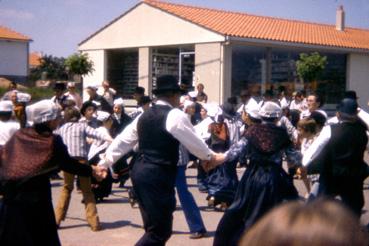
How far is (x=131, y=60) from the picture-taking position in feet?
105

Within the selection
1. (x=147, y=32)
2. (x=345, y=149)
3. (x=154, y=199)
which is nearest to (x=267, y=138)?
(x=345, y=149)

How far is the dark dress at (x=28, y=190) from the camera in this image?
4738 mm

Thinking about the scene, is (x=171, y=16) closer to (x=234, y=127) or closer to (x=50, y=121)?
(x=234, y=127)

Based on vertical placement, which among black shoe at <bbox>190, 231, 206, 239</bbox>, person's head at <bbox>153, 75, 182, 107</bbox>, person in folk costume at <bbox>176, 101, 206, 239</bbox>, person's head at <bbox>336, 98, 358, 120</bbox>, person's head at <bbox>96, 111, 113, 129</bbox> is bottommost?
black shoe at <bbox>190, 231, 206, 239</bbox>

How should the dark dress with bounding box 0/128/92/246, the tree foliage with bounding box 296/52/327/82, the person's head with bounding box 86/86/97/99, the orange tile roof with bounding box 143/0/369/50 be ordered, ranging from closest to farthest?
the dark dress with bounding box 0/128/92/246 < the person's head with bounding box 86/86/97/99 < the tree foliage with bounding box 296/52/327/82 < the orange tile roof with bounding box 143/0/369/50

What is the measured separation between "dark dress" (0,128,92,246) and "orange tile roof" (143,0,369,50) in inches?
855

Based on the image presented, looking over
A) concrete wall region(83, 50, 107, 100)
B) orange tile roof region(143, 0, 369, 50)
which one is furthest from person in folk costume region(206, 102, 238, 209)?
concrete wall region(83, 50, 107, 100)

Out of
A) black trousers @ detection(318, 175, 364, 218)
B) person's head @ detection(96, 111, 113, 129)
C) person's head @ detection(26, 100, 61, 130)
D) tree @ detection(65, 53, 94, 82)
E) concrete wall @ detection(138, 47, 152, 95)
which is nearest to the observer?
person's head @ detection(26, 100, 61, 130)

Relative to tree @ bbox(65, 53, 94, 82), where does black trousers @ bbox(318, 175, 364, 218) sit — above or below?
below

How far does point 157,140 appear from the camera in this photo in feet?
18.4

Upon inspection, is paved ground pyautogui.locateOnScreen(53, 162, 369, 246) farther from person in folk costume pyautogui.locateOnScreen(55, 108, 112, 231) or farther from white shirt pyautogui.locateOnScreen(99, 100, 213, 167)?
white shirt pyautogui.locateOnScreen(99, 100, 213, 167)

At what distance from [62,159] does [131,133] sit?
997 millimetres

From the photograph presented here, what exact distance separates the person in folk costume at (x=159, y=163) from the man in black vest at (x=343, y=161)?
1174 millimetres

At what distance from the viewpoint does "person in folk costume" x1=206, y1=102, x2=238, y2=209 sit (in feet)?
30.6
